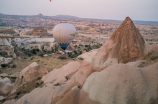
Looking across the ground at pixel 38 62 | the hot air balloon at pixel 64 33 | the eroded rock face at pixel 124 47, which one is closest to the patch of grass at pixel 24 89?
the eroded rock face at pixel 124 47

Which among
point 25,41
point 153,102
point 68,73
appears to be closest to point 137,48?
point 153,102

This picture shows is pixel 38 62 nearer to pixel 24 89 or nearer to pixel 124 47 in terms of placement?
pixel 24 89

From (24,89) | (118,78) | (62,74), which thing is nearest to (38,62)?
(24,89)

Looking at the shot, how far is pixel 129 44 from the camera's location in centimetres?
824

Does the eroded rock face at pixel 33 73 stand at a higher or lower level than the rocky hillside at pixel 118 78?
lower

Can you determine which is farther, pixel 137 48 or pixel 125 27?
pixel 125 27

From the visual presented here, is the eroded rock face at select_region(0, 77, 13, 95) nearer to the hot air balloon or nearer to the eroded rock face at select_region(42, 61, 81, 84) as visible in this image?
the eroded rock face at select_region(42, 61, 81, 84)

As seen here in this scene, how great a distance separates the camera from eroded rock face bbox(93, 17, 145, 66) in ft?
26.5

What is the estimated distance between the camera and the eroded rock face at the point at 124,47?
809 centimetres

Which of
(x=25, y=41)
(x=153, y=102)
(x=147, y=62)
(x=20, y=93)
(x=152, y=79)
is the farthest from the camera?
(x=25, y=41)

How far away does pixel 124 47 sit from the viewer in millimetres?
8180

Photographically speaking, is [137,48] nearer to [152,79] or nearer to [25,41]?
[152,79]

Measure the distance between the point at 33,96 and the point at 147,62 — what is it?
5.80m

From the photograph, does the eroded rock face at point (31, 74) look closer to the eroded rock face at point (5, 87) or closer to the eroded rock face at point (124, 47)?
the eroded rock face at point (5, 87)
